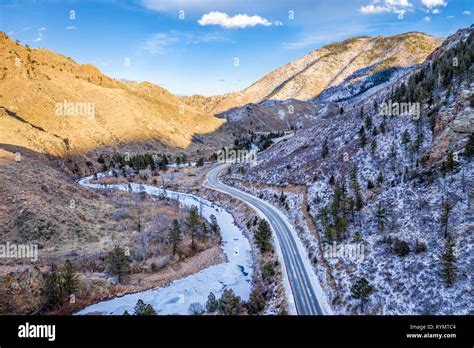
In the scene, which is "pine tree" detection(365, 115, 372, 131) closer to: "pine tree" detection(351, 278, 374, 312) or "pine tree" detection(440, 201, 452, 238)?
"pine tree" detection(440, 201, 452, 238)

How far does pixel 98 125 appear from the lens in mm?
122000

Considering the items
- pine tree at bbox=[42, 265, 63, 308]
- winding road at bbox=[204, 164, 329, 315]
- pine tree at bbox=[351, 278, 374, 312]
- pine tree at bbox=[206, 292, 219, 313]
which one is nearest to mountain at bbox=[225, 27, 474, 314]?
pine tree at bbox=[351, 278, 374, 312]

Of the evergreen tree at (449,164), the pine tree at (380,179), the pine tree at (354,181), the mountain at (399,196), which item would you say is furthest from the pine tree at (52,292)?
the evergreen tree at (449,164)

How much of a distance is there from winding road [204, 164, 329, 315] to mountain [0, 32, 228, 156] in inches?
2578

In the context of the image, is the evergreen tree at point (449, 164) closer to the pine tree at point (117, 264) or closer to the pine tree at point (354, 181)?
the pine tree at point (354, 181)

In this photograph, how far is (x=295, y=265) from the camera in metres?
38.2

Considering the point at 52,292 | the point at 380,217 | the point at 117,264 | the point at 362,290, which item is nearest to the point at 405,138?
the point at 380,217

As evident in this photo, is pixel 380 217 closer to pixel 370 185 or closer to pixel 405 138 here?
pixel 370 185

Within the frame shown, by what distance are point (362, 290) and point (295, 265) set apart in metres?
12.3

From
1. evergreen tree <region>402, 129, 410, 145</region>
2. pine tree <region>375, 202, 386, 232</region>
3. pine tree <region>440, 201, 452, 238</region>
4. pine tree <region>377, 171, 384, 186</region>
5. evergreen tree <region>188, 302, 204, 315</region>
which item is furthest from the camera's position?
evergreen tree <region>402, 129, 410, 145</region>

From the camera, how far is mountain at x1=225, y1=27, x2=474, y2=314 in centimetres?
2570

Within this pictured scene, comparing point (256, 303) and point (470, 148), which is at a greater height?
point (470, 148)
